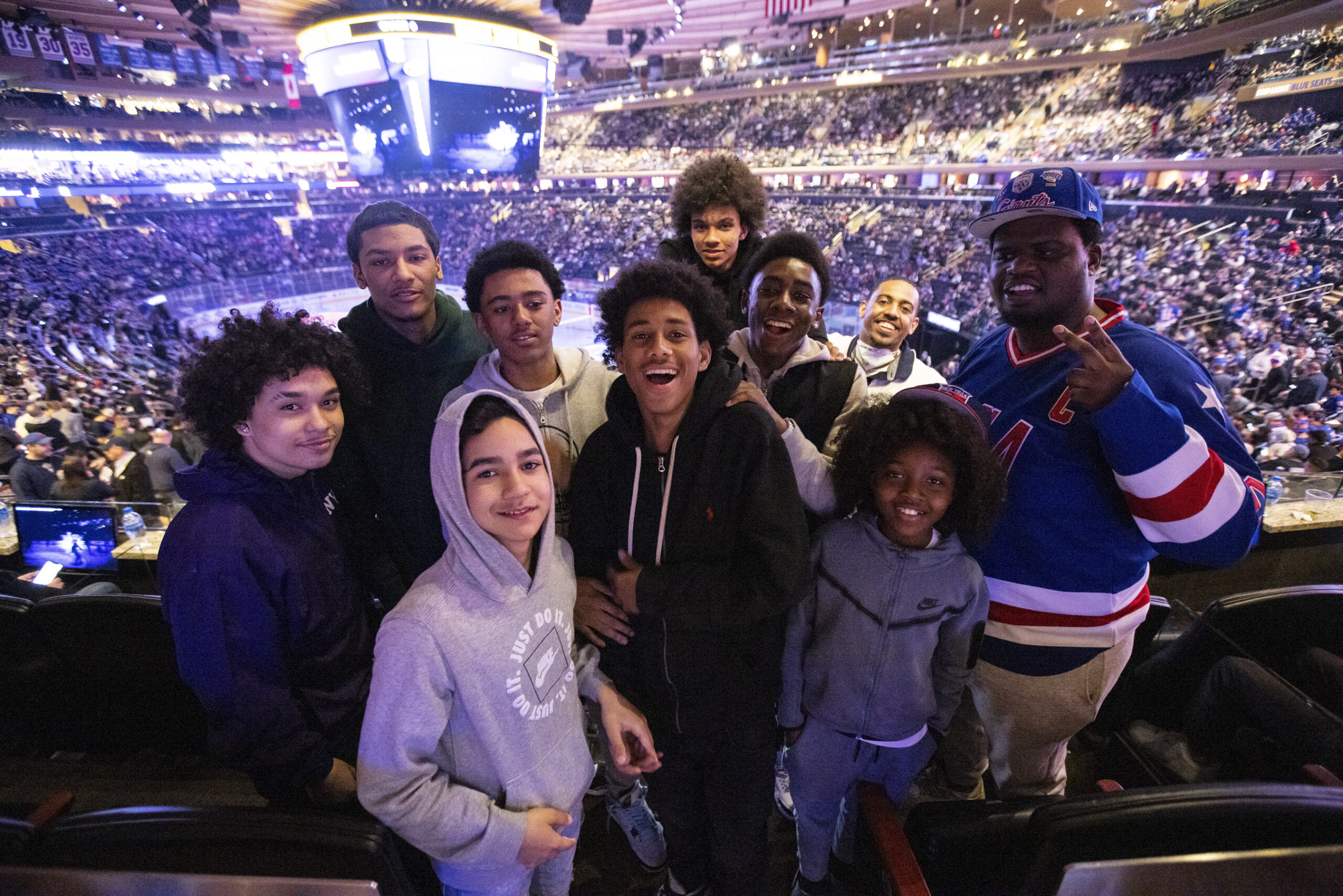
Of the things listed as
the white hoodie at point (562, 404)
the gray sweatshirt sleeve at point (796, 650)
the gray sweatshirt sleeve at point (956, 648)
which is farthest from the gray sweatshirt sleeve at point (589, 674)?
the gray sweatshirt sleeve at point (956, 648)

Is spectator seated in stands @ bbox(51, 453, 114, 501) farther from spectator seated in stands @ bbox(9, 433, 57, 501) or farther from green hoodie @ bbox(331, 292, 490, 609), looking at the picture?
green hoodie @ bbox(331, 292, 490, 609)

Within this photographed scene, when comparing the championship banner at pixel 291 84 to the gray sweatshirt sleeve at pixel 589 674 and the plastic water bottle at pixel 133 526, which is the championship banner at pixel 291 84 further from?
the gray sweatshirt sleeve at pixel 589 674

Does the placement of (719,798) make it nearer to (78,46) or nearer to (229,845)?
(229,845)

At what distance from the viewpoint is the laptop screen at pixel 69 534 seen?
11.4 ft

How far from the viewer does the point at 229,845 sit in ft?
3.96

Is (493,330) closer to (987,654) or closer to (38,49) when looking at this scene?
(987,654)

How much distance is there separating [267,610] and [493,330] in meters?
1.12

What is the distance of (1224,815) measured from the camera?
1270 mm

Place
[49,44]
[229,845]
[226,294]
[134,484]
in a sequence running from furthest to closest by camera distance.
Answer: [226,294], [49,44], [134,484], [229,845]

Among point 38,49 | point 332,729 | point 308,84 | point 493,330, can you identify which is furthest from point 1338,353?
point 308,84

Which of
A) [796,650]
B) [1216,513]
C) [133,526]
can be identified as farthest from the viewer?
[133,526]

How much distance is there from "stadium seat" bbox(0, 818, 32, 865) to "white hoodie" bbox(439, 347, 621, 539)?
1.40 meters

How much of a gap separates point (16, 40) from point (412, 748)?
18.8 metres

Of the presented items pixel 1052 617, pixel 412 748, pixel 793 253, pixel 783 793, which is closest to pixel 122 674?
pixel 412 748
